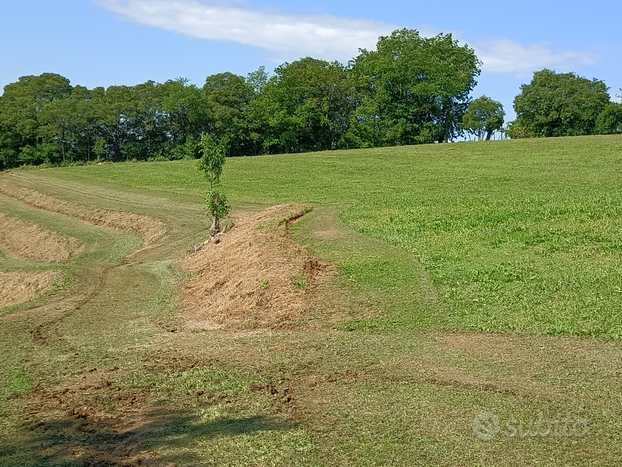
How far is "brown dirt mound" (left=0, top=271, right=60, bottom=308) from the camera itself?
58.9 ft

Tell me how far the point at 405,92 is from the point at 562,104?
2175 centimetres

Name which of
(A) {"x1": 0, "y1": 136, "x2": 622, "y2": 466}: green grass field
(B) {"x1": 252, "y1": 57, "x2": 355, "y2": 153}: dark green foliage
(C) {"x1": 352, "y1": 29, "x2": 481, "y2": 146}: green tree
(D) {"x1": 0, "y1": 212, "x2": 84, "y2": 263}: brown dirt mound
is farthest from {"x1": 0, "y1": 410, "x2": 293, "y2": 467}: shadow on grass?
(B) {"x1": 252, "y1": 57, "x2": 355, "y2": 153}: dark green foliage

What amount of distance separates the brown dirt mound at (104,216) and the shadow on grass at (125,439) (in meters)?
19.9

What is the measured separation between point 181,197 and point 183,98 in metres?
51.9

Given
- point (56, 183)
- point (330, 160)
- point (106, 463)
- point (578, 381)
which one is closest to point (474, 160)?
point (330, 160)

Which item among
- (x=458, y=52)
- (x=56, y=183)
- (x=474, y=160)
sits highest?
(x=458, y=52)

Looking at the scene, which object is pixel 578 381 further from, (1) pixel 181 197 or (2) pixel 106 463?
(1) pixel 181 197

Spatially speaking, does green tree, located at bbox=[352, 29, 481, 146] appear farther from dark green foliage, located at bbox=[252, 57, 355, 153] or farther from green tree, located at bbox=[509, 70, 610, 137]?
green tree, located at bbox=[509, 70, 610, 137]

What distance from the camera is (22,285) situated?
1908cm

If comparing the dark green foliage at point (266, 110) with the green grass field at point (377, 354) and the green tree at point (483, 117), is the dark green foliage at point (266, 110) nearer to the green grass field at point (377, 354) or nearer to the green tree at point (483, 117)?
the green tree at point (483, 117)

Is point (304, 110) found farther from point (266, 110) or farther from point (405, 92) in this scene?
point (405, 92)

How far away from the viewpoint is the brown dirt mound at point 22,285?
1794cm

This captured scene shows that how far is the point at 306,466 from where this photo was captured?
20.6 ft

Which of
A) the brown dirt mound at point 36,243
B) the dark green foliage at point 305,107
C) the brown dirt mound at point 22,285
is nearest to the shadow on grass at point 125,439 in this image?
the brown dirt mound at point 22,285
